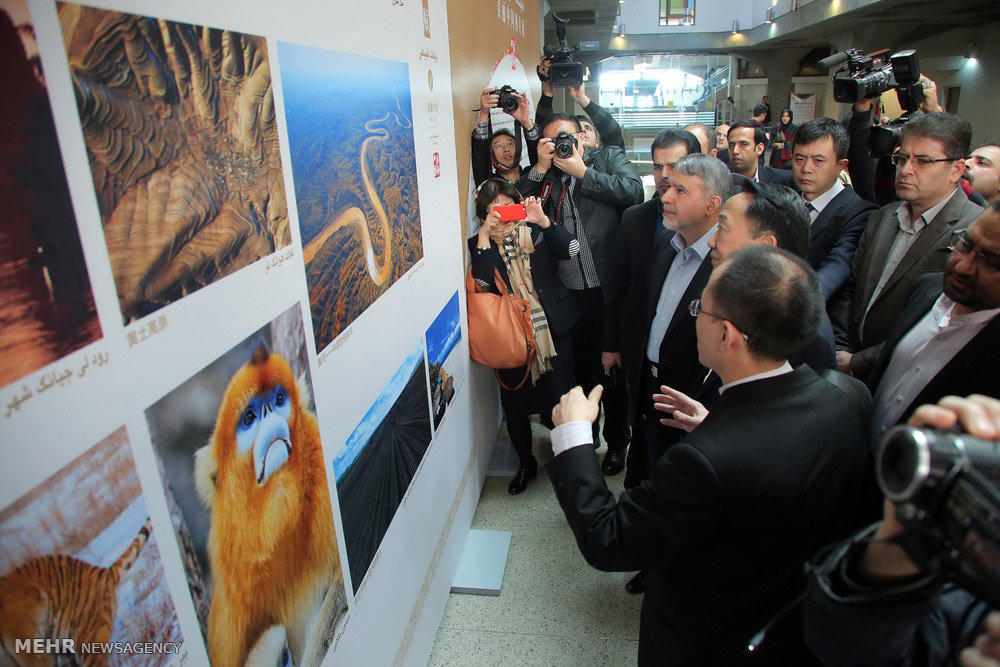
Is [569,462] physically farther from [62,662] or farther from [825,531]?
[62,662]

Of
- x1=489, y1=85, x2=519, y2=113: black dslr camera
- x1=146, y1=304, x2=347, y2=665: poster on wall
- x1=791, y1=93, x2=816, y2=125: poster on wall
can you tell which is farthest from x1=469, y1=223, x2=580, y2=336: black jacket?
x1=791, y1=93, x2=816, y2=125: poster on wall

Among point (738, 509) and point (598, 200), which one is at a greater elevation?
point (598, 200)

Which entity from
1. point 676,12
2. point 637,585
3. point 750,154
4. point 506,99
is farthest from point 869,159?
point 676,12

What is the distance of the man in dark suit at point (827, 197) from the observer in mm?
2668

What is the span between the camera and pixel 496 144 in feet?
9.67

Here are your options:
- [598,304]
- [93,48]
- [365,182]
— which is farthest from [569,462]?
[598,304]

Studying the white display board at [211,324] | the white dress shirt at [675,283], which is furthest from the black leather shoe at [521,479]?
the white display board at [211,324]

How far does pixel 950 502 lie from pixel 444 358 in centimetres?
179

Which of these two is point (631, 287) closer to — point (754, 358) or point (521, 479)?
point (521, 479)

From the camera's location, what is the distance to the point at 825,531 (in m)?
1.25

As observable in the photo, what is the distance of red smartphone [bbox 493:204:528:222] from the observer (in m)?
2.65

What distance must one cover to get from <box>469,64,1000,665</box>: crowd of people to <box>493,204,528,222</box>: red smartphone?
4 cm

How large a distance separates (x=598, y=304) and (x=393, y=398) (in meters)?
1.57

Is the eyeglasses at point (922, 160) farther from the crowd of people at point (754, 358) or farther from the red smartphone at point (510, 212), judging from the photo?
the red smartphone at point (510, 212)
